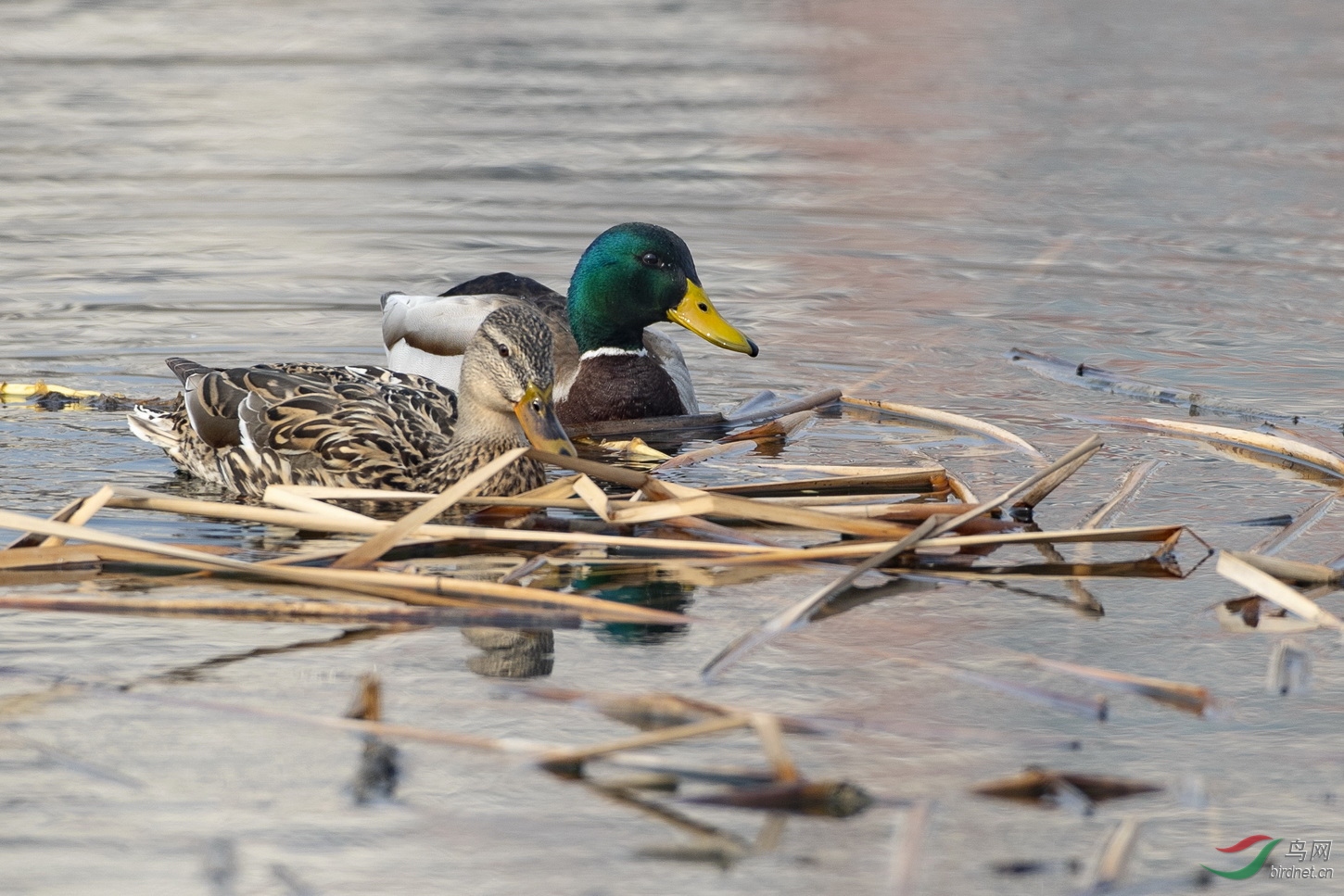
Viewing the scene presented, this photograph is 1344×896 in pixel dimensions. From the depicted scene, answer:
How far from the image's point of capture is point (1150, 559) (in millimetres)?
5285

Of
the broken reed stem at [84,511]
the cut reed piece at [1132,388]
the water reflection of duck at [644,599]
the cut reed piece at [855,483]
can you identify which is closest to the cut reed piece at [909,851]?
the water reflection of duck at [644,599]

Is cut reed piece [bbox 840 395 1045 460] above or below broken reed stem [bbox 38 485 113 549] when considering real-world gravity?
below

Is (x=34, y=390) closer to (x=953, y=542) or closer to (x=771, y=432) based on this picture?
(x=771, y=432)

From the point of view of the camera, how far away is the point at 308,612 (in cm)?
465

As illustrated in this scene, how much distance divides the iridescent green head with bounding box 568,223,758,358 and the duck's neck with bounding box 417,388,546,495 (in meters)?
1.90

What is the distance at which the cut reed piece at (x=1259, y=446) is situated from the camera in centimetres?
619

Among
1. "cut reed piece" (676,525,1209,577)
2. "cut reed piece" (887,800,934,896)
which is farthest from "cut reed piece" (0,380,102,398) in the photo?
"cut reed piece" (887,800,934,896)

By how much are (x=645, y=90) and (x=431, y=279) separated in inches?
209

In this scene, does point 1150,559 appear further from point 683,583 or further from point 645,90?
point 645,90

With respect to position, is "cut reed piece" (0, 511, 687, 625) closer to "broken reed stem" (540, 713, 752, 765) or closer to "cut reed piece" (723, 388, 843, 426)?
"broken reed stem" (540, 713, 752, 765)

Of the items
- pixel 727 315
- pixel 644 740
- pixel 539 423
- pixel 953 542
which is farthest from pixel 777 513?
pixel 727 315

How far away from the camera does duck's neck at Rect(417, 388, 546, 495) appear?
5.68m

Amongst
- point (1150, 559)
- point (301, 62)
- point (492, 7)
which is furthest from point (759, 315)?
point (492, 7)

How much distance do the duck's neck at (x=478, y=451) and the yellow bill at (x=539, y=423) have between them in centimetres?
11
